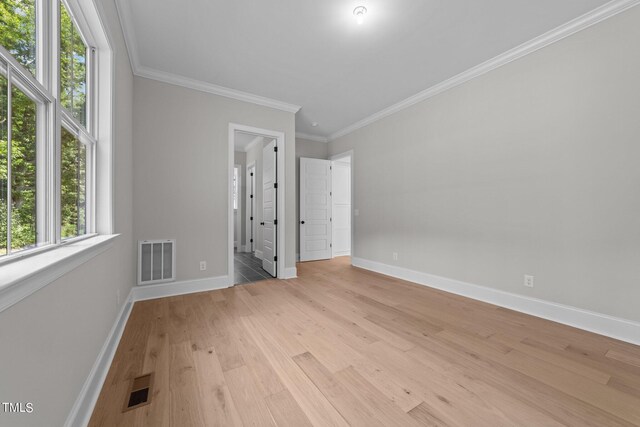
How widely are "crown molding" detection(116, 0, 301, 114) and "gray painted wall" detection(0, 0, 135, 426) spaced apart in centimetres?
18

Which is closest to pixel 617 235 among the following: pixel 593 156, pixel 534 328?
pixel 593 156

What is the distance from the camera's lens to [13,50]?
0.84 meters

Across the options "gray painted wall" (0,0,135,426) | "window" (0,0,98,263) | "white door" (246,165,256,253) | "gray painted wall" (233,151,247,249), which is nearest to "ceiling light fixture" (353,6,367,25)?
"gray painted wall" (0,0,135,426)

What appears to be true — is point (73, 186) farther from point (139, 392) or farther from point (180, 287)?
point (180, 287)

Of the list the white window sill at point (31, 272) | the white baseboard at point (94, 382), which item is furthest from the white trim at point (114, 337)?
A: the white window sill at point (31, 272)

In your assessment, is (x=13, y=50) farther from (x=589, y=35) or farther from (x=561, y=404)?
(x=589, y=35)

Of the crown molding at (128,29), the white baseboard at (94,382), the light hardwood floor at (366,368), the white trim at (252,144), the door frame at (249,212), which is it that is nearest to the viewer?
the white baseboard at (94,382)

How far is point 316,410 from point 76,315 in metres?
1.25

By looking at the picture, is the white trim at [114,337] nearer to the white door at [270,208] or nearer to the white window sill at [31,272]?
the white window sill at [31,272]

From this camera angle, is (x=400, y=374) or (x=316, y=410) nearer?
(x=316, y=410)

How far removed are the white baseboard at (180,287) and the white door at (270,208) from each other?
0.85 meters

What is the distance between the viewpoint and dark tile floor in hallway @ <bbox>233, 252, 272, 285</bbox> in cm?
389

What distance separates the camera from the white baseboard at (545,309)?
206cm

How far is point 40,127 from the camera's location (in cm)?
107
